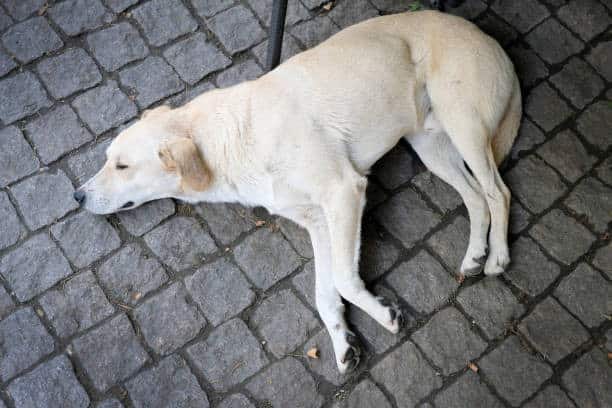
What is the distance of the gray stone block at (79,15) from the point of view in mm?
5062

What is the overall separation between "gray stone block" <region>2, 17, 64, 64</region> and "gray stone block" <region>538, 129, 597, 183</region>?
13.8ft

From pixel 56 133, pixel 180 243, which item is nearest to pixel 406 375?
pixel 180 243

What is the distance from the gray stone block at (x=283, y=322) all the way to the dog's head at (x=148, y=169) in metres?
0.96

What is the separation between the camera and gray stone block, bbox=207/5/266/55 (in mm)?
4969

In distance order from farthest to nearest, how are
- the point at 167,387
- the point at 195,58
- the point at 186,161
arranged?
the point at 195,58
the point at 167,387
the point at 186,161

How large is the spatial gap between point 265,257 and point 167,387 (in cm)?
112

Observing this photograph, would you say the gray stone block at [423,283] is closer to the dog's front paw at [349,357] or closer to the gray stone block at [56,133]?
the dog's front paw at [349,357]

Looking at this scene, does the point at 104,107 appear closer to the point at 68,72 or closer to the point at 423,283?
the point at 68,72

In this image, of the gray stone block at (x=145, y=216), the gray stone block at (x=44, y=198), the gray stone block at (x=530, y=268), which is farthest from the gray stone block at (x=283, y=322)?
the gray stone block at (x=44, y=198)

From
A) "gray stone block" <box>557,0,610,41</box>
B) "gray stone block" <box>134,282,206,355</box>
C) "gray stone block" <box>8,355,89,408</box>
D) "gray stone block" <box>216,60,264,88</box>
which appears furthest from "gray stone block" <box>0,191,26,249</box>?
"gray stone block" <box>557,0,610,41</box>

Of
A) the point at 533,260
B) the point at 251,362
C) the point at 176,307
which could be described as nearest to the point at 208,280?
the point at 176,307

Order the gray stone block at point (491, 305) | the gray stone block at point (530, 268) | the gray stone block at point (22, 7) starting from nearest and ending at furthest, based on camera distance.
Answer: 1. the gray stone block at point (491, 305)
2. the gray stone block at point (530, 268)
3. the gray stone block at point (22, 7)

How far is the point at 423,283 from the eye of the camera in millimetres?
4059

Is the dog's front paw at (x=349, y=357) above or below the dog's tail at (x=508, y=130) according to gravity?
below
